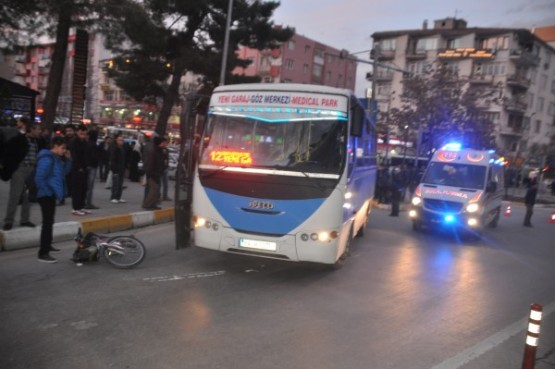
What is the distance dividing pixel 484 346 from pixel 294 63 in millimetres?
62733

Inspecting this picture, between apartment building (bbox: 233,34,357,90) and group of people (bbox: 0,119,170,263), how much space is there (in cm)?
4896

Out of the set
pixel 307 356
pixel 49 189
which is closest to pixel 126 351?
pixel 307 356

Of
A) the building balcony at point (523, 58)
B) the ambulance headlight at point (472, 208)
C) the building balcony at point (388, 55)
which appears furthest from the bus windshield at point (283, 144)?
the building balcony at point (388, 55)

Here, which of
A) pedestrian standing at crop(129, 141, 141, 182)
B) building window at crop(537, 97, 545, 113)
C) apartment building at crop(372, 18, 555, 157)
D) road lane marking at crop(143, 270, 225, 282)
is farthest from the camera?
building window at crop(537, 97, 545, 113)

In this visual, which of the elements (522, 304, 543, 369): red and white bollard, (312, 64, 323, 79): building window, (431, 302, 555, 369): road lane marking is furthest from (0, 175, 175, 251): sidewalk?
(312, 64, 323, 79): building window

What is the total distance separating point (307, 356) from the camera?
4.50m

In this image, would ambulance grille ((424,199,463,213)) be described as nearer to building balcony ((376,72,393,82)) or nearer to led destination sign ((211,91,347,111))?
led destination sign ((211,91,347,111))

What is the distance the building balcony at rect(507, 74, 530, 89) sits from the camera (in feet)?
180

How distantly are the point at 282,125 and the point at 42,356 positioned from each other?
434cm

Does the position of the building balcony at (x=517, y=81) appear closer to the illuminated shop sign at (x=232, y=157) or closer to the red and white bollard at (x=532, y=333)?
the illuminated shop sign at (x=232, y=157)

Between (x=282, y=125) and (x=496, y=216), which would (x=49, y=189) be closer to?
(x=282, y=125)

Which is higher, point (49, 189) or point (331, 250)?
point (49, 189)

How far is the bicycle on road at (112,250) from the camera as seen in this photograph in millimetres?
7051

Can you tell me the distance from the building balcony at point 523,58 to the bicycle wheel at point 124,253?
187ft
